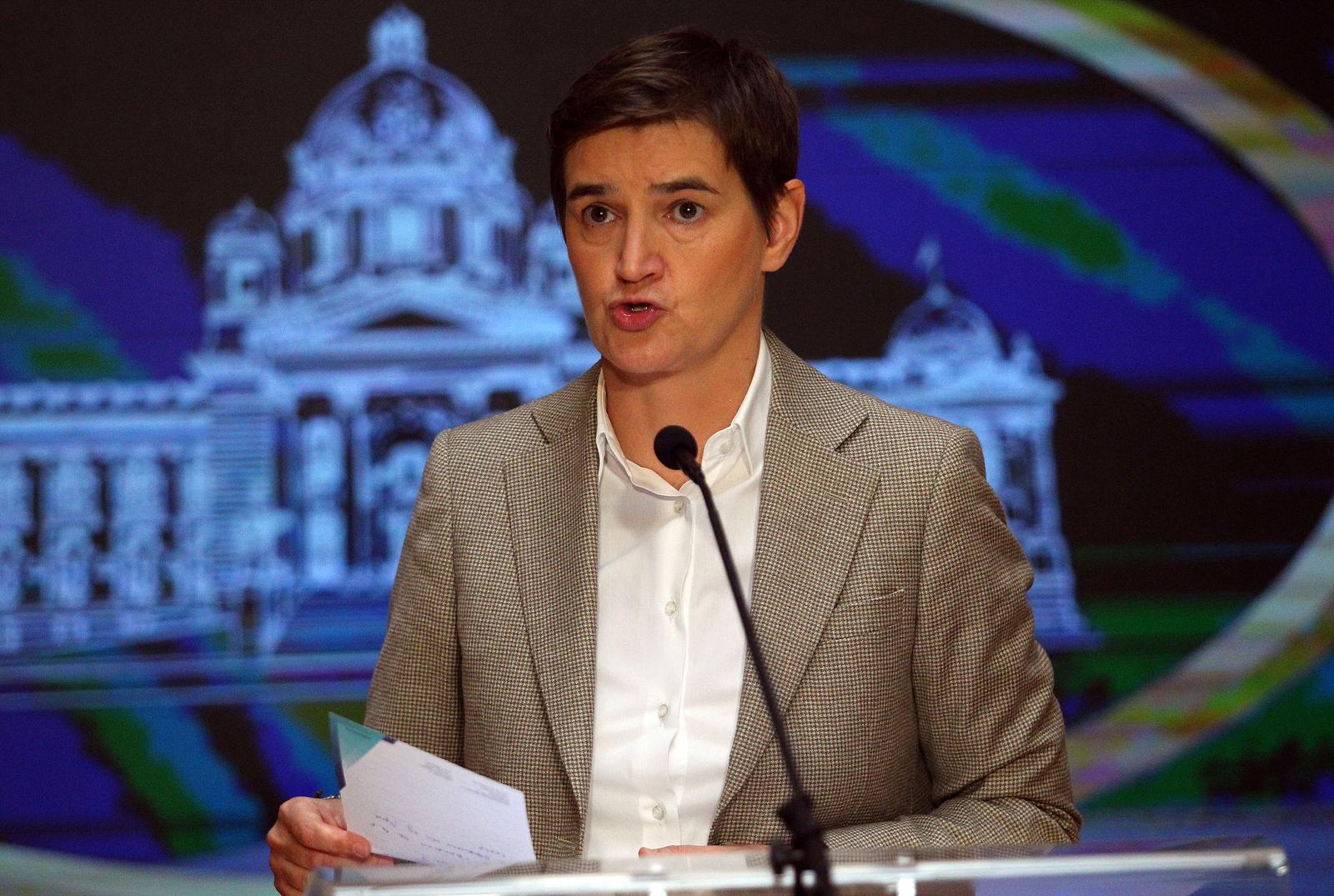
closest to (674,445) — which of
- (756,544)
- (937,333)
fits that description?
(756,544)

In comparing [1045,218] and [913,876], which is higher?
[1045,218]

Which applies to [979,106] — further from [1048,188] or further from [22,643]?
[22,643]

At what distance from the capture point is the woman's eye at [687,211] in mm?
1713

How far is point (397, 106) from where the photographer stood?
11.4 ft

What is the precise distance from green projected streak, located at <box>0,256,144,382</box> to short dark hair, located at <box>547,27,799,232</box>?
2013mm

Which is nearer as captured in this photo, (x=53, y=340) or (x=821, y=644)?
(x=821, y=644)

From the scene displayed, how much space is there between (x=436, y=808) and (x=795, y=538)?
588mm

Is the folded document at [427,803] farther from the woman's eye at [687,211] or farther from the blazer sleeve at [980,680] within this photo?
the woman's eye at [687,211]

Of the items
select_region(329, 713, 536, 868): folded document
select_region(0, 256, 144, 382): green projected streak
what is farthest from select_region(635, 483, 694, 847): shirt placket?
select_region(0, 256, 144, 382): green projected streak

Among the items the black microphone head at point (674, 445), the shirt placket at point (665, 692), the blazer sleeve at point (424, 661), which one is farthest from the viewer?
the blazer sleeve at point (424, 661)

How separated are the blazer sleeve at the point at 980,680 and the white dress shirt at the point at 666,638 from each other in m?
0.22

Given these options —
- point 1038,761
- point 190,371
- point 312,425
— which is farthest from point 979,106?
point 1038,761

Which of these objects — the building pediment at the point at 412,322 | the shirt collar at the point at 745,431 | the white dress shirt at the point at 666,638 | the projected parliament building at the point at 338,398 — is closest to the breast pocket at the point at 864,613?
the white dress shirt at the point at 666,638

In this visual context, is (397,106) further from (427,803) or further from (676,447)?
(427,803)
